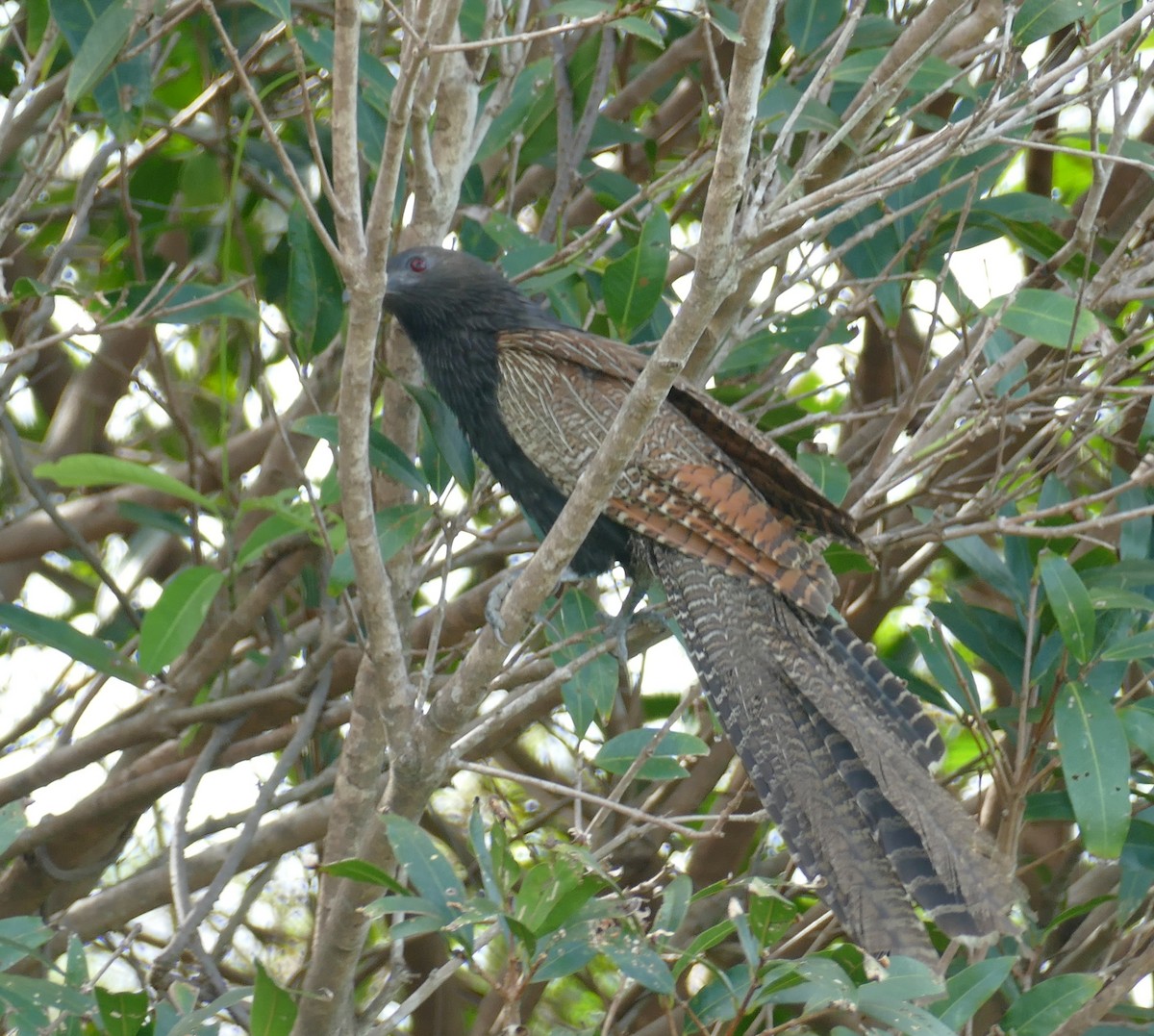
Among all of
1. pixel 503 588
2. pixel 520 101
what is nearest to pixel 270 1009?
pixel 503 588

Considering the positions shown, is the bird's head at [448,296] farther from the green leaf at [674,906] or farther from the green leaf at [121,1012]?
the green leaf at [121,1012]

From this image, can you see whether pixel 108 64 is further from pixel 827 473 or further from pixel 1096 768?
pixel 1096 768

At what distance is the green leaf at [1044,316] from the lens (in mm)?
3244

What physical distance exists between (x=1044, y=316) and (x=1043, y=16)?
0.68 m

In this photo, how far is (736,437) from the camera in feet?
11.9

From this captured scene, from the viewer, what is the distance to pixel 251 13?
170 inches

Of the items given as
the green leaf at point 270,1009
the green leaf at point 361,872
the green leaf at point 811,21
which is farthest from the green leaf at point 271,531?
the green leaf at point 811,21

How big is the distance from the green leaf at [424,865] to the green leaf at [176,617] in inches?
37.4

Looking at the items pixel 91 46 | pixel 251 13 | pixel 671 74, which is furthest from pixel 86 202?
pixel 671 74

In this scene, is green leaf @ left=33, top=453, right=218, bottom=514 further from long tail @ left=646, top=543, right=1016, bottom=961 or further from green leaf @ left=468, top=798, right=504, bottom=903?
long tail @ left=646, top=543, right=1016, bottom=961

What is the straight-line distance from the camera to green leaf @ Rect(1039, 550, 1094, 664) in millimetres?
3266

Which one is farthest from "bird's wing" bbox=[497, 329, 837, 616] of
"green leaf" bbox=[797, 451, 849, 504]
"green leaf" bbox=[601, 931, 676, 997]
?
"green leaf" bbox=[601, 931, 676, 997]

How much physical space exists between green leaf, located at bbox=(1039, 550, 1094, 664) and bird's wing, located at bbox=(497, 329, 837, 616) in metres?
0.49

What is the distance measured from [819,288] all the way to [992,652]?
108cm
